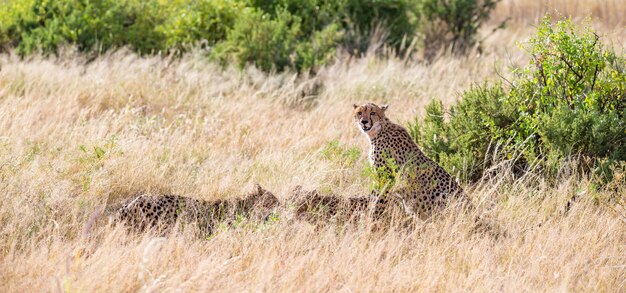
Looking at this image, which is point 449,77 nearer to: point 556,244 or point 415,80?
point 415,80

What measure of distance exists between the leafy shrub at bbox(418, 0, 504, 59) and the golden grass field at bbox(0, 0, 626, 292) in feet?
10.3

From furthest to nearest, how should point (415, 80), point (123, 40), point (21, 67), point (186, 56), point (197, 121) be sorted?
point (123, 40) < point (186, 56) < point (415, 80) < point (21, 67) < point (197, 121)

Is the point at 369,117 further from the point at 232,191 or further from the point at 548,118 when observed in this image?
the point at 548,118

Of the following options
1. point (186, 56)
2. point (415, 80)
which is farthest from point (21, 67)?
point (415, 80)

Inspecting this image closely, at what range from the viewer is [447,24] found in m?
12.2

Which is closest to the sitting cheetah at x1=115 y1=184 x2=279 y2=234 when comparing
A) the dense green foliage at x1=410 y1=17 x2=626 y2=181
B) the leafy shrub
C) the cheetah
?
the cheetah

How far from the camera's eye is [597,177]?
541 centimetres

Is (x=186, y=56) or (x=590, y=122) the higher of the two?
(x=590, y=122)

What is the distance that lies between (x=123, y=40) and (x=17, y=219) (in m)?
6.01

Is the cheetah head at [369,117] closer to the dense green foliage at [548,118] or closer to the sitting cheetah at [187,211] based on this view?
the dense green foliage at [548,118]

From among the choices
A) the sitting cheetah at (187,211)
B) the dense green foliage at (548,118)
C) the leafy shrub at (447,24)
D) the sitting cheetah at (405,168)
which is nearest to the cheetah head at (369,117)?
the sitting cheetah at (405,168)

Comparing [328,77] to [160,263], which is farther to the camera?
[328,77]

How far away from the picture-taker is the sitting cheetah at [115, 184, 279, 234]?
4.60 meters

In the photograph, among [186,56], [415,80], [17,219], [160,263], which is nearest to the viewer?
[160,263]
